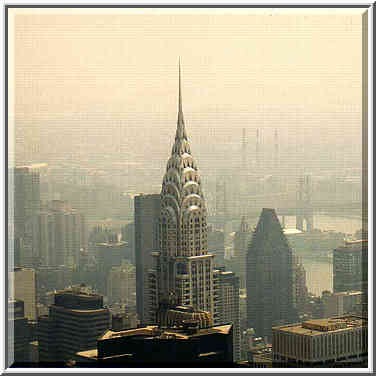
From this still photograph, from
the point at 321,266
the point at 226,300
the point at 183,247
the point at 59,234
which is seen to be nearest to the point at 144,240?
the point at 183,247

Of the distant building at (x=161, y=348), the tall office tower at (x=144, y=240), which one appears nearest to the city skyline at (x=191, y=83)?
the tall office tower at (x=144, y=240)

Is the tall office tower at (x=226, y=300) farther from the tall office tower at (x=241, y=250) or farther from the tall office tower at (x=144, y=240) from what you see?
the tall office tower at (x=144, y=240)

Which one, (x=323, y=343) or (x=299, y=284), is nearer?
(x=323, y=343)

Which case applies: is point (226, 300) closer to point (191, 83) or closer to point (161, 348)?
point (161, 348)

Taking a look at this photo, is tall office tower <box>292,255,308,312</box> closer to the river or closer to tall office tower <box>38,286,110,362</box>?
the river

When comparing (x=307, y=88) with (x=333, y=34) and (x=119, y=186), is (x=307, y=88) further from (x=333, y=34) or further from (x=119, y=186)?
(x=119, y=186)
